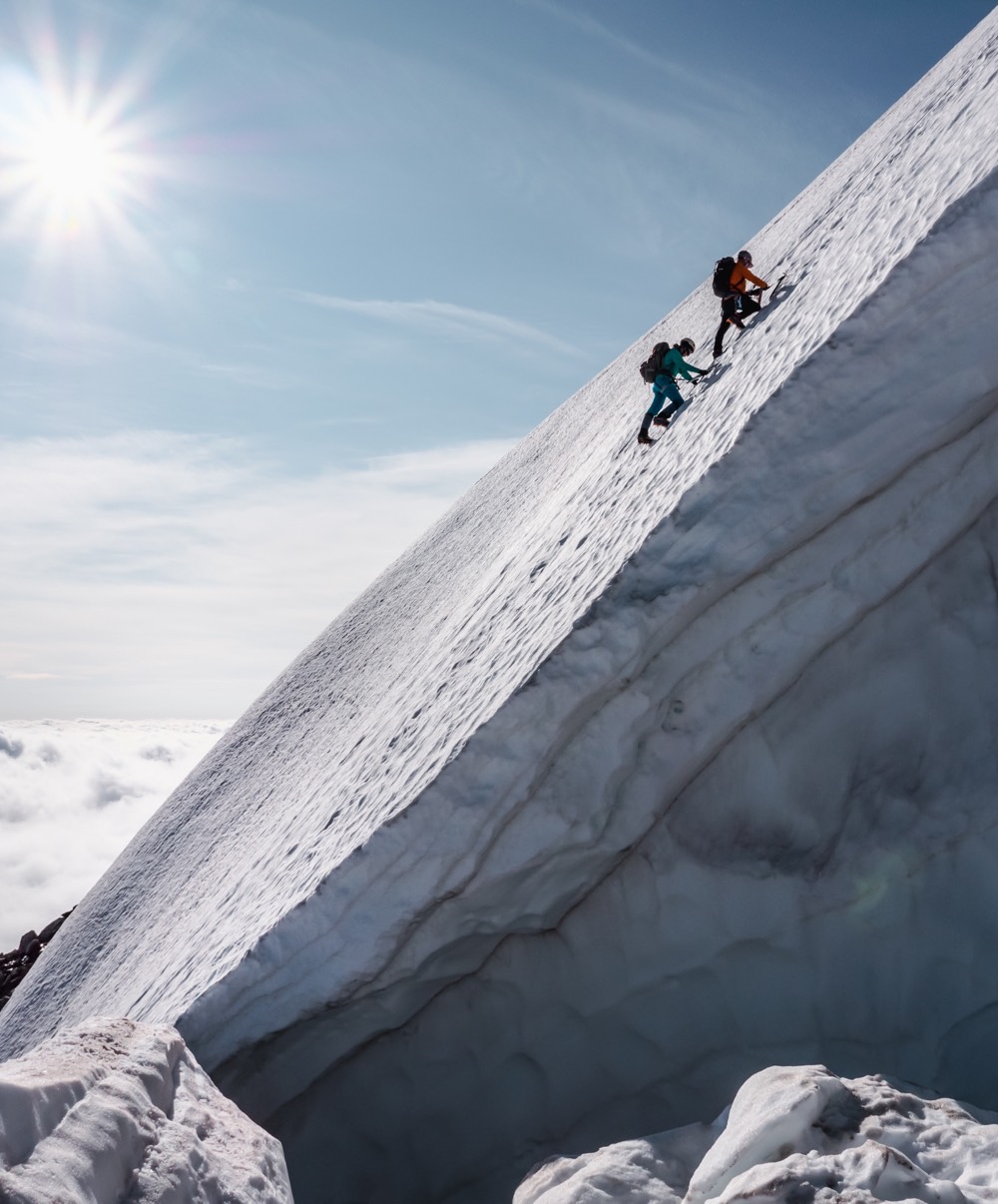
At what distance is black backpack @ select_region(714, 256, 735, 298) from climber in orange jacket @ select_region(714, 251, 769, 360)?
2 cm

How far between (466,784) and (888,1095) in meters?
1.47

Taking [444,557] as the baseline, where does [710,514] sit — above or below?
below

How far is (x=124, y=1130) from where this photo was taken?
213 cm

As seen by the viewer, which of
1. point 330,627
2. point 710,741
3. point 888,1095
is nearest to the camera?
point 888,1095

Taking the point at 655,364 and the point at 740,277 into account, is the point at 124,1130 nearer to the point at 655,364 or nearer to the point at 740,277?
the point at 655,364

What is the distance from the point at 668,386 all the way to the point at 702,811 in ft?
6.95

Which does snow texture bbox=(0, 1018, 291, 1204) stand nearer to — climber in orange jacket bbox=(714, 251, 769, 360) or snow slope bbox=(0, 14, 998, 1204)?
snow slope bbox=(0, 14, 998, 1204)

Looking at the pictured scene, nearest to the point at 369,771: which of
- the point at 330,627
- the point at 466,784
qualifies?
the point at 466,784

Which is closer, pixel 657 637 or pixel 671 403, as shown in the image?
pixel 657 637

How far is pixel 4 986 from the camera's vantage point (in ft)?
30.2

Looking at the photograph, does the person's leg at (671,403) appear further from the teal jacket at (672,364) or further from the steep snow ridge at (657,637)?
the steep snow ridge at (657,637)

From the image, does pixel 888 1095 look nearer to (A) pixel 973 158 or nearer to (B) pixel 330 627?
(A) pixel 973 158

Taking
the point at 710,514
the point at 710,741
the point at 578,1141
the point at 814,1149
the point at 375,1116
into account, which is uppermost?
the point at 710,514

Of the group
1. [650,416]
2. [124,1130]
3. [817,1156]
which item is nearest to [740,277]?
[650,416]
